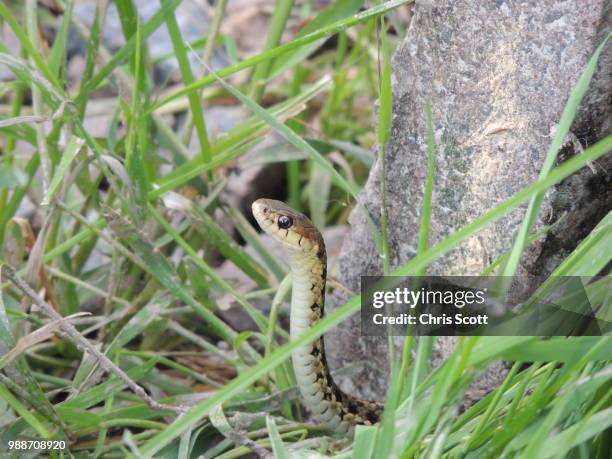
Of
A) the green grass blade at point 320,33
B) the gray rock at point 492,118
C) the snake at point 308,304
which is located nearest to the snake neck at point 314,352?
the snake at point 308,304

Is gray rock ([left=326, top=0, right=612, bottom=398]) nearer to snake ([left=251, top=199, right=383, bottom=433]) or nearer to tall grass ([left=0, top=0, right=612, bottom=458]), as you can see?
tall grass ([left=0, top=0, right=612, bottom=458])

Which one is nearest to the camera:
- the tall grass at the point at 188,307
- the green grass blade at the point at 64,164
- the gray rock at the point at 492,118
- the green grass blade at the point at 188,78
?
the tall grass at the point at 188,307

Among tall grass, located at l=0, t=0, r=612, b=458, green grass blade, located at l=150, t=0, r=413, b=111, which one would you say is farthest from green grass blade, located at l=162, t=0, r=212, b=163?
green grass blade, located at l=150, t=0, r=413, b=111

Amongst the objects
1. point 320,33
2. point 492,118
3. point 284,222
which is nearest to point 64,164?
point 284,222

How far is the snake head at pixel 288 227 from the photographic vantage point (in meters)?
1.74

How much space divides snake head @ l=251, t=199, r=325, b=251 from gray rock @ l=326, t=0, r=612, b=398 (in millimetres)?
178

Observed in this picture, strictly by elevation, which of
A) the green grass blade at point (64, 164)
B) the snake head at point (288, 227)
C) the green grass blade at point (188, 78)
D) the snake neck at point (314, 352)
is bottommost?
the snake neck at point (314, 352)

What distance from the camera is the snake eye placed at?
1.75m

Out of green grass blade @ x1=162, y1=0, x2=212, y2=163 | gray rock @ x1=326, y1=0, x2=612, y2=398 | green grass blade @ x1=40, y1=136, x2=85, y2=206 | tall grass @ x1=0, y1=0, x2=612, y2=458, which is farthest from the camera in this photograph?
green grass blade @ x1=162, y1=0, x2=212, y2=163

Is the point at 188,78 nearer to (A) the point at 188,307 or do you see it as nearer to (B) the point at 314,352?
(A) the point at 188,307

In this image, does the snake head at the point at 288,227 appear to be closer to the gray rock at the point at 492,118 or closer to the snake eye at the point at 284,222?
the snake eye at the point at 284,222

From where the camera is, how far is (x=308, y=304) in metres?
1.71

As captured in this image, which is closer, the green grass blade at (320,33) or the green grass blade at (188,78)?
the green grass blade at (320,33)

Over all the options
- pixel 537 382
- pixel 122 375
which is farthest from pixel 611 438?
pixel 122 375
